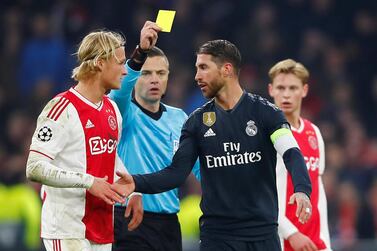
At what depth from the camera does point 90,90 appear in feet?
22.2

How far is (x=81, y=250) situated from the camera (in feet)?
21.4

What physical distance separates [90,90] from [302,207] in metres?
1.47

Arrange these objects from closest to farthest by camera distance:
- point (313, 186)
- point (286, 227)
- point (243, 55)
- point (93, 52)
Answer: point (93, 52) < point (286, 227) < point (313, 186) < point (243, 55)

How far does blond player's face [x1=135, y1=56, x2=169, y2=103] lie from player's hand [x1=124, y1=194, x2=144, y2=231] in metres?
0.86

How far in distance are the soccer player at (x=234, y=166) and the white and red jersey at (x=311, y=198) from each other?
93cm

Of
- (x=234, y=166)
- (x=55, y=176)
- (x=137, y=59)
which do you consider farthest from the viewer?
(x=137, y=59)

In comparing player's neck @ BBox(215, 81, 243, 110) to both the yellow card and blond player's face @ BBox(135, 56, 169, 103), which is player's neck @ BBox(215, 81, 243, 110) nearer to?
the yellow card

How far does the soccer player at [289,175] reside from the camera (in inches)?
312

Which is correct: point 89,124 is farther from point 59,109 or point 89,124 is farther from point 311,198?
point 311,198

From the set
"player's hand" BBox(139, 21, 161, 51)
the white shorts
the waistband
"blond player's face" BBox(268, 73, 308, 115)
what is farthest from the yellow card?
"blond player's face" BBox(268, 73, 308, 115)

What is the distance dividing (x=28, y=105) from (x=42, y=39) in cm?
89

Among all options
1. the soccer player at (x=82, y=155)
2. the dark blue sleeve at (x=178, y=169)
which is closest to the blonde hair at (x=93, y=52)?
the soccer player at (x=82, y=155)

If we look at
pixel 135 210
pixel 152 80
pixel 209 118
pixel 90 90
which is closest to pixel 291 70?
pixel 152 80

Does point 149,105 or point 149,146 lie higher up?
point 149,105
